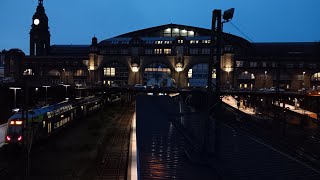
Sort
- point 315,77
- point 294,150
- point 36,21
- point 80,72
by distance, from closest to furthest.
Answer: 1. point 294,150
2. point 315,77
3. point 80,72
4. point 36,21

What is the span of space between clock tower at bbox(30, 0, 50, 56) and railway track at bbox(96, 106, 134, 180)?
10074 centimetres

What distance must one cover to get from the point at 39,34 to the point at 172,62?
2381 inches

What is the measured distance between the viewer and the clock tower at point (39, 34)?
5620 inches

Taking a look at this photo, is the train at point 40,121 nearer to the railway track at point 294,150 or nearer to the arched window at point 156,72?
the railway track at point 294,150

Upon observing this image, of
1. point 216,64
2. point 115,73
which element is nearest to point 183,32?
point 115,73

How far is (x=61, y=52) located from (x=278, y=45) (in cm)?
9676

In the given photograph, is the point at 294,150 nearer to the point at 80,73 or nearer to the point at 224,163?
the point at 224,163

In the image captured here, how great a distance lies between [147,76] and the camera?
129 m

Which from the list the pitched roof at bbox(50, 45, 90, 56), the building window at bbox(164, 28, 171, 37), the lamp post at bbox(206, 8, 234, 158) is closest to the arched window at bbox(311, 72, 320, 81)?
the building window at bbox(164, 28, 171, 37)

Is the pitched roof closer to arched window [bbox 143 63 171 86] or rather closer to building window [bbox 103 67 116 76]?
building window [bbox 103 67 116 76]

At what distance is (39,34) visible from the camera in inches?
5650

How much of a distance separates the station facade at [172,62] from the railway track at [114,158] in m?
66.0

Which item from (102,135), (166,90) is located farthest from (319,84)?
(102,135)

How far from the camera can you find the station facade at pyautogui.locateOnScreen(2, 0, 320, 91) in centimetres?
12188
